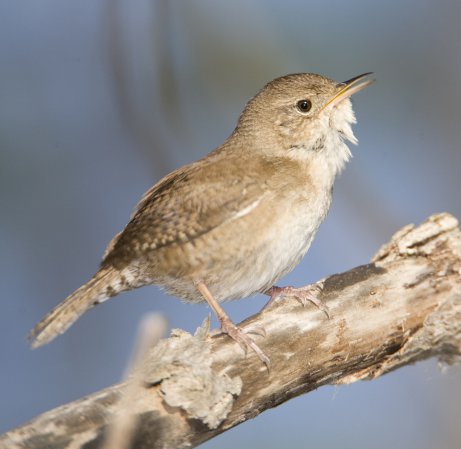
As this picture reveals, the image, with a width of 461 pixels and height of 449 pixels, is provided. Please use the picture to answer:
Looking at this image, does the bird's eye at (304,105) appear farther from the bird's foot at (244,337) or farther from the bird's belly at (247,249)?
the bird's foot at (244,337)

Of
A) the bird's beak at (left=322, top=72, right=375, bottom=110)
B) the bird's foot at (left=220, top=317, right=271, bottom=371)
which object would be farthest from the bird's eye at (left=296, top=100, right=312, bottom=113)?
the bird's foot at (left=220, top=317, right=271, bottom=371)

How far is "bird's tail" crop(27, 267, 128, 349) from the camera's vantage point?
3.15m

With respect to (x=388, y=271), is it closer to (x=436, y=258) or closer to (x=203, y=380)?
(x=436, y=258)

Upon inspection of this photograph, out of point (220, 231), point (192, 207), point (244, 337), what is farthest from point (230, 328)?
point (192, 207)

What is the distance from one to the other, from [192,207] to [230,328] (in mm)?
551

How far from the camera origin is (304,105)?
3.59 m

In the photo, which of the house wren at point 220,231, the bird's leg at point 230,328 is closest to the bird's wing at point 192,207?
the house wren at point 220,231

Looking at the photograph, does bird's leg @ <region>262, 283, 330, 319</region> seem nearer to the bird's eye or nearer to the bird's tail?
the bird's tail

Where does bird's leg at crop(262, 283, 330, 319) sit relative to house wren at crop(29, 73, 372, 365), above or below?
below

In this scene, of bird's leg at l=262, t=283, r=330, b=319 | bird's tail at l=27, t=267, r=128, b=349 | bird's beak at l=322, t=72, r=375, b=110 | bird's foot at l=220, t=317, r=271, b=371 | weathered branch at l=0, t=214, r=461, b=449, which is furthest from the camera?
bird's beak at l=322, t=72, r=375, b=110

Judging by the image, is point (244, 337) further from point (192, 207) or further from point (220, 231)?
point (192, 207)

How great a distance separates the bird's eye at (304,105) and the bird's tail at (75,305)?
1105 mm

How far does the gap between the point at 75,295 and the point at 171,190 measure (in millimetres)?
578

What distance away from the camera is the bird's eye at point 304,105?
3.58 m
